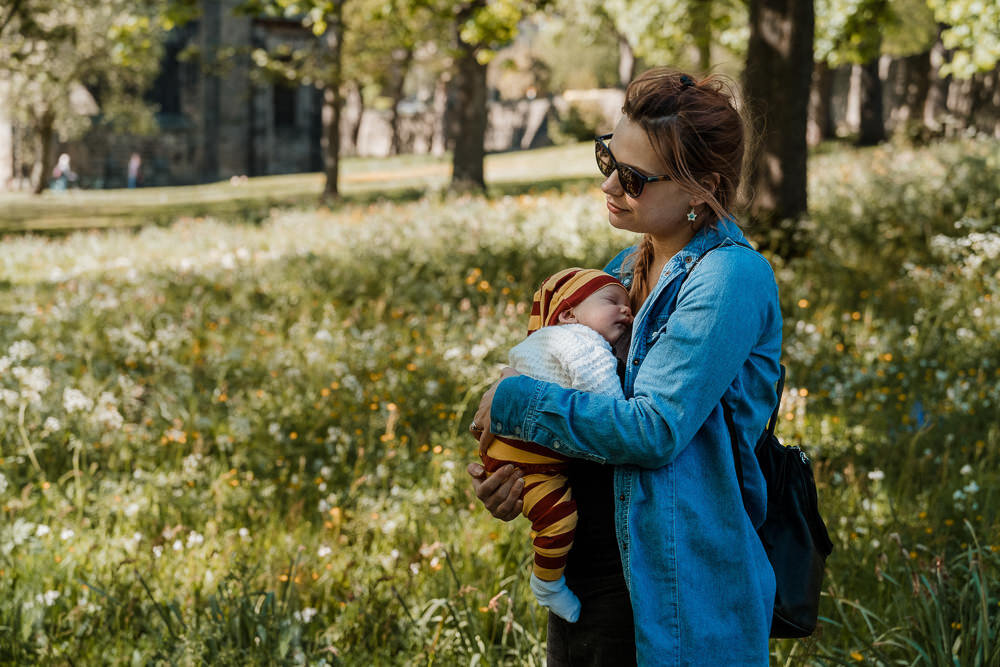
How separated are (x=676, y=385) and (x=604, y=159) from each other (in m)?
0.62

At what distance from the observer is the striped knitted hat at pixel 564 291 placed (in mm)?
2252

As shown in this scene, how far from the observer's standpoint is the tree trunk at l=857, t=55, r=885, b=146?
1141 inches

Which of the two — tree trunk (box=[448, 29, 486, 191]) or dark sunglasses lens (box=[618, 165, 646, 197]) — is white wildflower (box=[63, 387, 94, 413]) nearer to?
dark sunglasses lens (box=[618, 165, 646, 197])

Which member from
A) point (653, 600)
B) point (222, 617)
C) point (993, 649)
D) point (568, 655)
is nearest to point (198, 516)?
point (222, 617)

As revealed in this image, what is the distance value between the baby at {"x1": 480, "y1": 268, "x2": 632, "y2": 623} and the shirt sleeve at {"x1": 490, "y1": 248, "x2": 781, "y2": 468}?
88 millimetres

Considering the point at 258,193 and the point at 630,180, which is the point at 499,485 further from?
the point at 258,193

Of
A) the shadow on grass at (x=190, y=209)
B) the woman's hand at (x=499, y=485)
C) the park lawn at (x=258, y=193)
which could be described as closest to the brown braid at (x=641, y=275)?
the woman's hand at (x=499, y=485)

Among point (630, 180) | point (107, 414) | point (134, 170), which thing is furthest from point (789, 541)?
point (134, 170)

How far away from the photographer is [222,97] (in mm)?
37938

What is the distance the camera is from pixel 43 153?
3038 cm

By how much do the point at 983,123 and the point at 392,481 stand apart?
22.9m

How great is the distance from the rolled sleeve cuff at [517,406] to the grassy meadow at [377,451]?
1144 mm

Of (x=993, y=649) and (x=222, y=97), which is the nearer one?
(x=993, y=649)

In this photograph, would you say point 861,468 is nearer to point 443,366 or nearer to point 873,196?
point 443,366
